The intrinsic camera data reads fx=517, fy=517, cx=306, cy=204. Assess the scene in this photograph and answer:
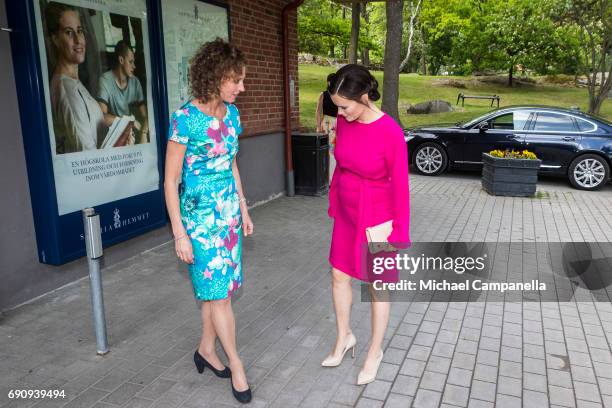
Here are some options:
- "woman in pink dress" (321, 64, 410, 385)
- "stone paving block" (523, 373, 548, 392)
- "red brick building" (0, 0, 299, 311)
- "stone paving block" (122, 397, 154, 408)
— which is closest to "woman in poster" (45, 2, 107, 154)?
"red brick building" (0, 0, 299, 311)

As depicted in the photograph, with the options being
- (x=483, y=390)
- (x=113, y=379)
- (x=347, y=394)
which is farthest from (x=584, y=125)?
(x=113, y=379)

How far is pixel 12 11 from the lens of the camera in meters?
3.97

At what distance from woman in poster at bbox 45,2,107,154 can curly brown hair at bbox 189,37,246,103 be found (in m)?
2.21

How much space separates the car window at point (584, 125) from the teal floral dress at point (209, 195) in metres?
9.27

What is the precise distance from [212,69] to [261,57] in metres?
5.50

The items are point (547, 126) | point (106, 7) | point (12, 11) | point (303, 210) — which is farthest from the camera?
point (547, 126)

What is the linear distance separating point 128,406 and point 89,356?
732 mm

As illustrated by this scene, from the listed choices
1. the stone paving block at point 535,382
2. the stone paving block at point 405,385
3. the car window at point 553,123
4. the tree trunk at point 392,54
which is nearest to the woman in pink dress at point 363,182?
the stone paving block at point 405,385

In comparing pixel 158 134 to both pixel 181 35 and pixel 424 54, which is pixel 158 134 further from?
pixel 424 54

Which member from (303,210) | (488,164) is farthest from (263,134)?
(488,164)

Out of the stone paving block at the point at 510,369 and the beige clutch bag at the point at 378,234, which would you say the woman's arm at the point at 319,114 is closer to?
the beige clutch bag at the point at 378,234

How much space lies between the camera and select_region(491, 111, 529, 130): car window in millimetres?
10438

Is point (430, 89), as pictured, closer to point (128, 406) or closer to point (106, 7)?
point (106, 7)

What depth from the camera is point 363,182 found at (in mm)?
3002
